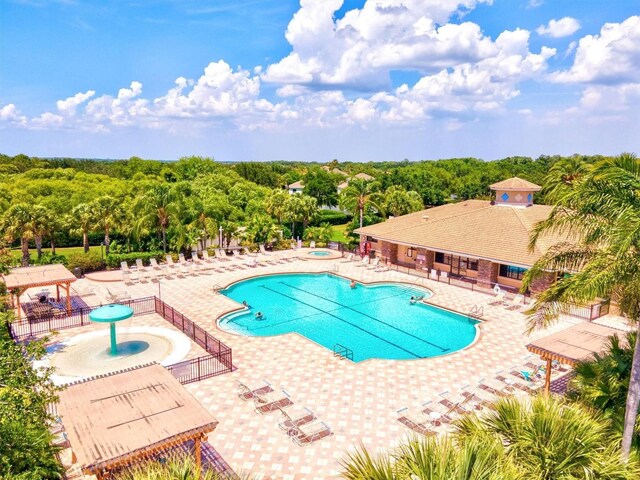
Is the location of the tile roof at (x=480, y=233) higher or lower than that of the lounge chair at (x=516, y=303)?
higher

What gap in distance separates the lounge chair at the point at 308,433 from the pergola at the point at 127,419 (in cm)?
287

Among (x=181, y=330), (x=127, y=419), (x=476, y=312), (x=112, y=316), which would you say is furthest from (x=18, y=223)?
(x=476, y=312)

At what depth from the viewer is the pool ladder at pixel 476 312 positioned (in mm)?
23812

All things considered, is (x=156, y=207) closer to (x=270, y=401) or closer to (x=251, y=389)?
(x=251, y=389)

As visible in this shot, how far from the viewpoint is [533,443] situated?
7.54m

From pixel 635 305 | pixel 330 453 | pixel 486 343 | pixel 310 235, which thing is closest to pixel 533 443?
pixel 635 305

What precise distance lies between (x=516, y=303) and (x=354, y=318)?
30.5 ft

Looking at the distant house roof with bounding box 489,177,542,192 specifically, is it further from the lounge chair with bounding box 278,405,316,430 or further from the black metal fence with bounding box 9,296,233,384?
the lounge chair with bounding box 278,405,316,430

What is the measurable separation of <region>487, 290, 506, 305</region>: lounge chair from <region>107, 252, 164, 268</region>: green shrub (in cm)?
2420

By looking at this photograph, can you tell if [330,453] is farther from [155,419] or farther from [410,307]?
[410,307]

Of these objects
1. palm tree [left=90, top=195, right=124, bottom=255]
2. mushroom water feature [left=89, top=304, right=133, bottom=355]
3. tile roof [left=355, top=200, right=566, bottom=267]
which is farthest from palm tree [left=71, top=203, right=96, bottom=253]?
tile roof [left=355, top=200, right=566, bottom=267]

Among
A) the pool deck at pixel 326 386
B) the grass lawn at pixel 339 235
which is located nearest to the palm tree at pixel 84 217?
the pool deck at pixel 326 386

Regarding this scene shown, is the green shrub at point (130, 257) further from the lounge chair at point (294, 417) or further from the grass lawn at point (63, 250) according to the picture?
the lounge chair at point (294, 417)

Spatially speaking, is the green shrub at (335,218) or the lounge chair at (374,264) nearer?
the lounge chair at (374,264)
